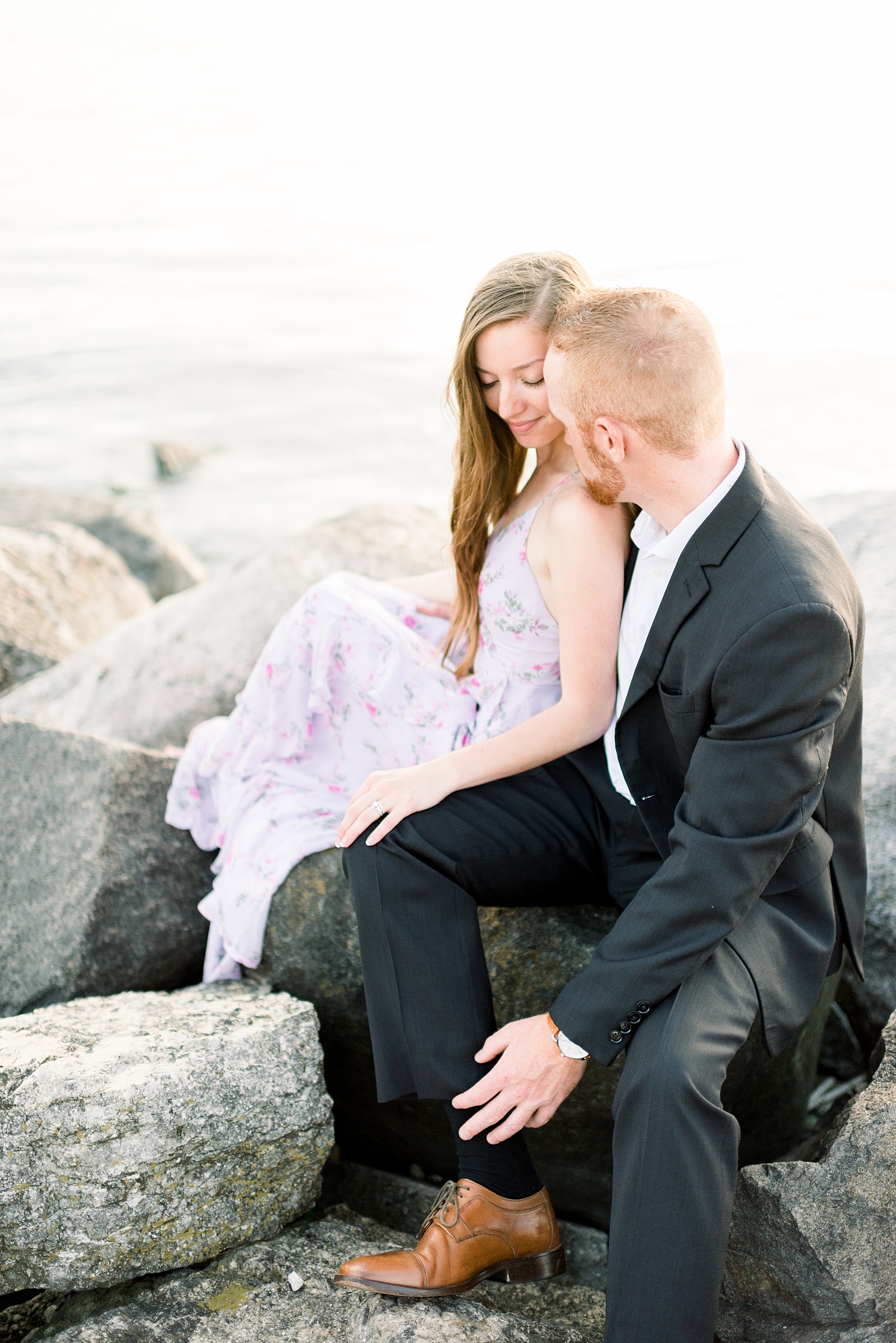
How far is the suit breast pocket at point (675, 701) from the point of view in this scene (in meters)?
2.29

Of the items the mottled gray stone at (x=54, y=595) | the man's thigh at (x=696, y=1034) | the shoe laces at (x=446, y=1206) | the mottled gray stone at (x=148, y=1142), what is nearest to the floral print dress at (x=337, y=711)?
the mottled gray stone at (x=148, y=1142)

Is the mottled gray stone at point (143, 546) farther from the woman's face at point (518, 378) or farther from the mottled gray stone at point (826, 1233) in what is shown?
the mottled gray stone at point (826, 1233)

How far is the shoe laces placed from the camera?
2312 millimetres

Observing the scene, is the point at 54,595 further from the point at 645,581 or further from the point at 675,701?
the point at 675,701

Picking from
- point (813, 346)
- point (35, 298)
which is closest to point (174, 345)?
point (35, 298)

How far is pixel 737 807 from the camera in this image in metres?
2.12

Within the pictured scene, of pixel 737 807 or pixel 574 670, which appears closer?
pixel 737 807

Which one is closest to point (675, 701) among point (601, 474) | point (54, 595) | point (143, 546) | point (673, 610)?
point (673, 610)

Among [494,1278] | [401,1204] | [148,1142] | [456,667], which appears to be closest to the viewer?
[148,1142]

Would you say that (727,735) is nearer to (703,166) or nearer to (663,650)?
(663,650)

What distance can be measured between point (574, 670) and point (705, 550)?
0.55 m

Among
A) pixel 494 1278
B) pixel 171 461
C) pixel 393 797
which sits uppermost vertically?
pixel 393 797

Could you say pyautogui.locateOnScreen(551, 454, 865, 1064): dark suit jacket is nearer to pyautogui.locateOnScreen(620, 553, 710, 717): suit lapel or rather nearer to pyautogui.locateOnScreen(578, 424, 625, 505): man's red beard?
pyautogui.locateOnScreen(620, 553, 710, 717): suit lapel

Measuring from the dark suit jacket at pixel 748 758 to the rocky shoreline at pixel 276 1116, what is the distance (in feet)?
1.43
